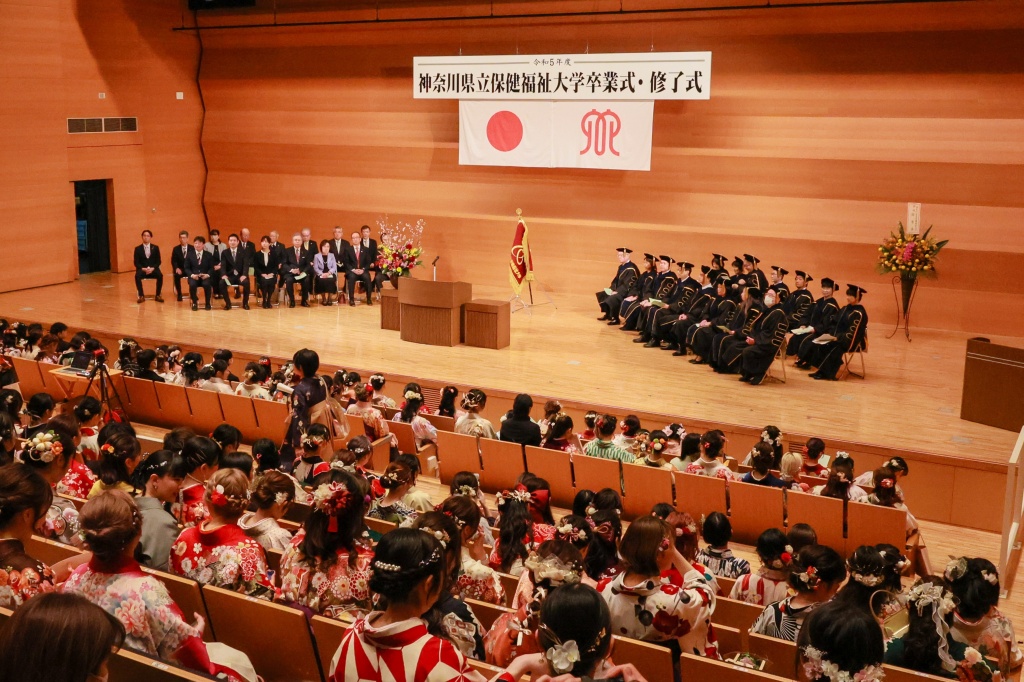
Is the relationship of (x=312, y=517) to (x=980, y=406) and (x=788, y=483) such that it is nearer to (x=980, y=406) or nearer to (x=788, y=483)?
(x=788, y=483)

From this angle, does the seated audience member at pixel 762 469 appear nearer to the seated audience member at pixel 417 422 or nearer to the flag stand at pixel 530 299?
the seated audience member at pixel 417 422

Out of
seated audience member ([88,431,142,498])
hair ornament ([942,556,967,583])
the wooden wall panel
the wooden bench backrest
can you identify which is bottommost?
the wooden bench backrest

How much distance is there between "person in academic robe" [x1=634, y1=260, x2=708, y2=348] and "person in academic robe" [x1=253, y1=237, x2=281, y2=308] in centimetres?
546

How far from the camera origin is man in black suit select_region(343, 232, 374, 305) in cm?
1384

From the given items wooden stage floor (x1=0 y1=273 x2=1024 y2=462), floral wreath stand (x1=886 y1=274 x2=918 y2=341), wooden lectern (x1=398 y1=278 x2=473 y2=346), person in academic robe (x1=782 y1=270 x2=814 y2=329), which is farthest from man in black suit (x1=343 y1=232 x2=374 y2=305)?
floral wreath stand (x1=886 y1=274 x2=918 y2=341)

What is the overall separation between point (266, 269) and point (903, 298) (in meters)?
8.72

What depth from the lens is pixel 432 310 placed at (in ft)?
37.7

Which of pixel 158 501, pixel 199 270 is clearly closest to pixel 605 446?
pixel 158 501

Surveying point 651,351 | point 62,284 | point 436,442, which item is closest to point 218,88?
point 62,284

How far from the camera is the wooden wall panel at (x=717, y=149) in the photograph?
38.9 feet

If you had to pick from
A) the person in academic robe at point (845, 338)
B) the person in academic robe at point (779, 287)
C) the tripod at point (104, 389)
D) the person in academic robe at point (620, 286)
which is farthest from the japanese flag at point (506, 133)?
the tripod at point (104, 389)

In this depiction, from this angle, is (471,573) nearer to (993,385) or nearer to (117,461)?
(117,461)

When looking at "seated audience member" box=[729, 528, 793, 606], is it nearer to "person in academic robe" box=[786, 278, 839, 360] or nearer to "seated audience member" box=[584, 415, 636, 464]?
"seated audience member" box=[584, 415, 636, 464]

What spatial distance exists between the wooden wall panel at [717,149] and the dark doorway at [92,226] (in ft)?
7.80
